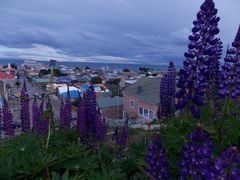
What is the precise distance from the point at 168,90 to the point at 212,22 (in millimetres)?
1842

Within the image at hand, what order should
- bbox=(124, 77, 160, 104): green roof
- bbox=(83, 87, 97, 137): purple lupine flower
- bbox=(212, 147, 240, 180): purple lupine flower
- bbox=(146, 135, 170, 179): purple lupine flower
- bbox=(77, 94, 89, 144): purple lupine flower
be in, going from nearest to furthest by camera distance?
bbox=(212, 147, 240, 180): purple lupine flower
bbox=(146, 135, 170, 179): purple lupine flower
bbox=(77, 94, 89, 144): purple lupine flower
bbox=(83, 87, 97, 137): purple lupine flower
bbox=(124, 77, 160, 104): green roof

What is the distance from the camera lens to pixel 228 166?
1620 millimetres

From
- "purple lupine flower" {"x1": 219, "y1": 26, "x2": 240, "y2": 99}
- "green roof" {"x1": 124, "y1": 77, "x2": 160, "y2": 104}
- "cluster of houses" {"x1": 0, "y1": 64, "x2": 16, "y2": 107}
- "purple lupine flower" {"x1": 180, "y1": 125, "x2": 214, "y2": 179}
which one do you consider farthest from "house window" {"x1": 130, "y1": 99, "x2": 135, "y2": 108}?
"purple lupine flower" {"x1": 180, "y1": 125, "x2": 214, "y2": 179}

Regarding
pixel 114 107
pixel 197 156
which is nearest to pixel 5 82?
pixel 197 156

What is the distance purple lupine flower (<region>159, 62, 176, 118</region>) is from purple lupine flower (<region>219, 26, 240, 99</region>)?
1077 mm

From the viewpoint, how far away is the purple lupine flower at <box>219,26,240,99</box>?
3658 millimetres

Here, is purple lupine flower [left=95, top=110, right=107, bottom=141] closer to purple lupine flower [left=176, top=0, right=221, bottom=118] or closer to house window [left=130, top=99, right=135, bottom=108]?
purple lupine flower [left=176, top=0, right=221, bottom=118]

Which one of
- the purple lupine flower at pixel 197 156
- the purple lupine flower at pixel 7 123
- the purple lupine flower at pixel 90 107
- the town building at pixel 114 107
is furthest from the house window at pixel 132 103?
the purple lupine flower at pixel 197 156

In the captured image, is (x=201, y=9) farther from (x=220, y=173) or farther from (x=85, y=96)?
(x=220, y=173)

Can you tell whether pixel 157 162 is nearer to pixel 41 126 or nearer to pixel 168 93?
pixel 41 126

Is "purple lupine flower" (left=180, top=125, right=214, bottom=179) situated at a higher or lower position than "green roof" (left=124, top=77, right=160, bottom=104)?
higher

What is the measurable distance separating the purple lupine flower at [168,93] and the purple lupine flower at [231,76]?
42.4 inches

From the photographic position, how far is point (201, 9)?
3.36m

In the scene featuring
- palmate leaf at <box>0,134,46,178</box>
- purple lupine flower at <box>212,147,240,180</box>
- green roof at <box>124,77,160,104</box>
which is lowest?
green roof at <box>124,77,160,104</box>
